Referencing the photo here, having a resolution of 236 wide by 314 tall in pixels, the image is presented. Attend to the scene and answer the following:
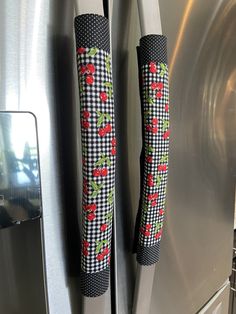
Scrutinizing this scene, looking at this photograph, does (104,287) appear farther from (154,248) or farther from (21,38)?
(21,38)

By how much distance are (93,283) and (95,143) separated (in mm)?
218

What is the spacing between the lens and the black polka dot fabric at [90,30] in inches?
14.9

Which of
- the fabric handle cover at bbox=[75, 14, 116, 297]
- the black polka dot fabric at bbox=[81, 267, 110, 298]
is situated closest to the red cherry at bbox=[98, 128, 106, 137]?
the fabric handle cover at bbox=[75, 14, 116, 297]

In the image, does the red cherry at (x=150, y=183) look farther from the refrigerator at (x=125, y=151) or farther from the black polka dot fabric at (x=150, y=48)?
the black polka dot fabric at (x=150, y=48)

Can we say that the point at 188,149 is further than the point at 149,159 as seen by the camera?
Yes

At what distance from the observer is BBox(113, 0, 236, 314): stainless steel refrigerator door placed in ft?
1.65

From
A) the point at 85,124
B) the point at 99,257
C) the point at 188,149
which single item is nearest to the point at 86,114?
the point at 85,124

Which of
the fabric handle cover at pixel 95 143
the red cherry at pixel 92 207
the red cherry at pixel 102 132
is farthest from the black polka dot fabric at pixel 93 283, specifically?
the red cherry at pixel 102 132

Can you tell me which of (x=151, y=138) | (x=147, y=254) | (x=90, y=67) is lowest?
(x=147, y=254)

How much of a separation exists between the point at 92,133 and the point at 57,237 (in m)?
0.16

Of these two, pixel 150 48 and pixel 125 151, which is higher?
pixel 150 48

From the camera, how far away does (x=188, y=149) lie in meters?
0.65

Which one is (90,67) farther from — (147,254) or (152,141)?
(147,254)

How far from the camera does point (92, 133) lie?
0.40 m
